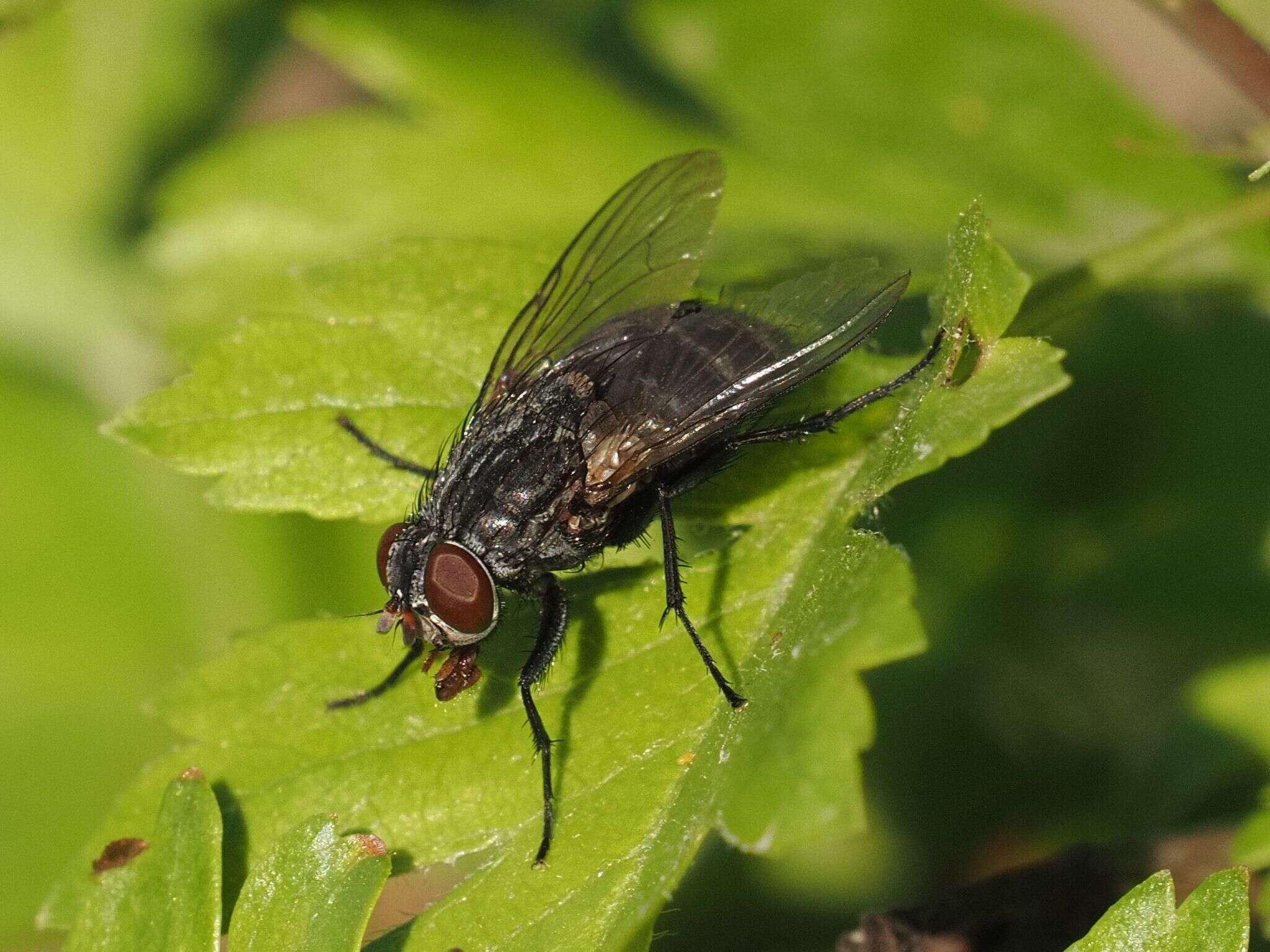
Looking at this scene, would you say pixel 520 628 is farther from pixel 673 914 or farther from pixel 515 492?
pixel 673 914

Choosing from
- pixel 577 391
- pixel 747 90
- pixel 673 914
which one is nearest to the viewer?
pixel 673 914

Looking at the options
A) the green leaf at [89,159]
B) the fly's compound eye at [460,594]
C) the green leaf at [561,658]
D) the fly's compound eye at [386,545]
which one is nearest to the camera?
the green leaf at [561,658]

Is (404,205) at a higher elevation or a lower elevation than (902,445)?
lower

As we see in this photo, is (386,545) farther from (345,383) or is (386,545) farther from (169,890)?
(169,890)

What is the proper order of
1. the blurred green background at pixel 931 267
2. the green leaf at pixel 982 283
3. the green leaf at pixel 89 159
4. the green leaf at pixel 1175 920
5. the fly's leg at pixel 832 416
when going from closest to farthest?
the green leaf at pixel 1175 920 < the green leaf at pixel 982 283 < the fly's leg at pixel 832 416 < the blurred green background at pixel 931 267 < the green leaf at pixel 89 159

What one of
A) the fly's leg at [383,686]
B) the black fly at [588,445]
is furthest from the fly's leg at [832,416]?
the fly's leg at [383,686]

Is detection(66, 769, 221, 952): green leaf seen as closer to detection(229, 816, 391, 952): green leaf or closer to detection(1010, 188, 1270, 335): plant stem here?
detection(229, 816, 391, 952): green leaf

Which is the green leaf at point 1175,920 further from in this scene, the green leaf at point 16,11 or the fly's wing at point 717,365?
the green leaf at point 16,11

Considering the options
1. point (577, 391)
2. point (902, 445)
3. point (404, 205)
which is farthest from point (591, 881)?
point (404, 205)
